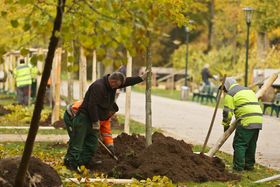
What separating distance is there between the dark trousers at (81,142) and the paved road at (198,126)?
3572 mm

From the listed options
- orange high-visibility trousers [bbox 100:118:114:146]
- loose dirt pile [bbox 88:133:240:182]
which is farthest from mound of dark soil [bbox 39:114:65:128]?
loose dirt pile [bbox 88:133:240:182]

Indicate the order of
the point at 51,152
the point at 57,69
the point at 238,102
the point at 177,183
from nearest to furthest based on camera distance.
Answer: the point at 177,183, the point at 238,102, the point at 51,152, the point at 57,69

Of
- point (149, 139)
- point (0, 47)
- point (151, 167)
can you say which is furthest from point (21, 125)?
point (0, 47)

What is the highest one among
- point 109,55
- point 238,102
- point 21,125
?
point 109,55

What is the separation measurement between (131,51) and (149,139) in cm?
670

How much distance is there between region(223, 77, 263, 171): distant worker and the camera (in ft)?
43.5

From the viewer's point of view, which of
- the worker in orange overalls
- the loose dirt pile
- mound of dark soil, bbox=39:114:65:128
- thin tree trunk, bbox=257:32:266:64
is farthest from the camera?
thin tree trunk, bbox=257:32:266:64

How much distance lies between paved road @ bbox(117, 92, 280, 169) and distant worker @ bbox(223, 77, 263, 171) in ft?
4.46

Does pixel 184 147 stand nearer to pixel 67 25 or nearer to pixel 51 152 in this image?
pixel 51 152

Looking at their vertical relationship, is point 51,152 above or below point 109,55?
below

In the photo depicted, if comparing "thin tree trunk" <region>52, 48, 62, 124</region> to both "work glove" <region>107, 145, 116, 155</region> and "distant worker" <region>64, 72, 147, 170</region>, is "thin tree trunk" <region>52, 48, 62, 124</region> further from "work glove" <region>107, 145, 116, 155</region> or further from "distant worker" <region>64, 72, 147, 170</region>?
"distant worker" <region>64, 72, 147, 170</region>

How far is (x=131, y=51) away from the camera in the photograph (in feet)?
22.7

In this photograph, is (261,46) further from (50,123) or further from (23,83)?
(50,123)

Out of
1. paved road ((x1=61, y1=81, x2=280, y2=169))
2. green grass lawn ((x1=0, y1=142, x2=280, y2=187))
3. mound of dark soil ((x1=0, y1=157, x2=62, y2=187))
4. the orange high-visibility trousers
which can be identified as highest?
mound of dark soil ((x1=0, y1=157, x2=62, y2=187))
